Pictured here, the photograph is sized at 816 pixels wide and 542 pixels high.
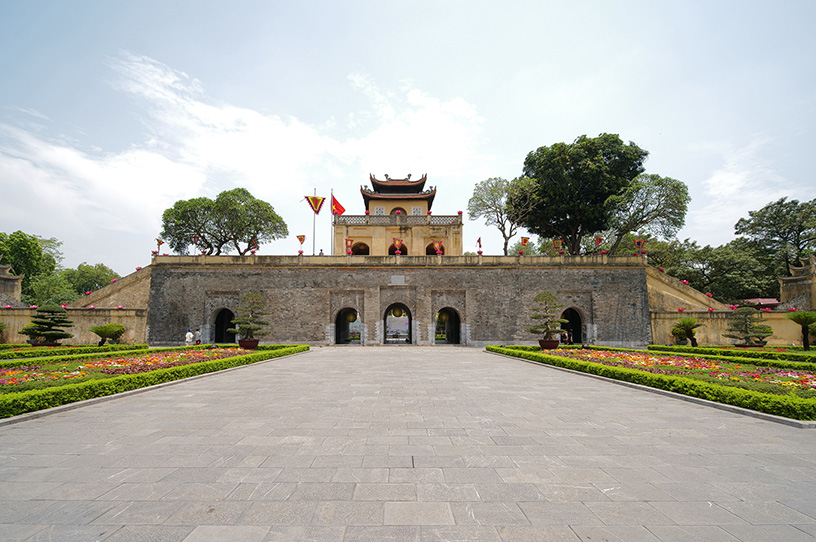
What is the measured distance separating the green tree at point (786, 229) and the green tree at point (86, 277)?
75.4 metres

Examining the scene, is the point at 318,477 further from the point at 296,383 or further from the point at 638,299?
the point at 638,299

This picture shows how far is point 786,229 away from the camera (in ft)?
107

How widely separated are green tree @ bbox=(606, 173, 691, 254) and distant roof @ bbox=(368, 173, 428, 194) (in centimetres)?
1730

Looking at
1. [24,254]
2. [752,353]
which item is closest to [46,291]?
[24,254]

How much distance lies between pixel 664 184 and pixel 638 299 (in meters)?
8.75

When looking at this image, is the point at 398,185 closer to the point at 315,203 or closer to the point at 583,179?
the point at 315,203

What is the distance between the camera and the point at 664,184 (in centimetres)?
2750

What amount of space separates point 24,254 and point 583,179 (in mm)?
52912

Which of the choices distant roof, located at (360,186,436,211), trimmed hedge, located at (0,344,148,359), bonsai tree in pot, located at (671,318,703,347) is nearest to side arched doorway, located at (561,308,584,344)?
bonsai tree in pot, located at (671,318,703,347)

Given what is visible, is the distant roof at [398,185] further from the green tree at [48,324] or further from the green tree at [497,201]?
the green tree at [48,324]

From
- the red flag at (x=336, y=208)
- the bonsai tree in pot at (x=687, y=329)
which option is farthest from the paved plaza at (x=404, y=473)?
the red flag at (x=336, y=208)

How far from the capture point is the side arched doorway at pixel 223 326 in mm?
27188

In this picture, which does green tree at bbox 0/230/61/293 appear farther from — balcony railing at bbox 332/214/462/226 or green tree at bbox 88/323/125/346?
balcony railing at bbox 332/214/462/226

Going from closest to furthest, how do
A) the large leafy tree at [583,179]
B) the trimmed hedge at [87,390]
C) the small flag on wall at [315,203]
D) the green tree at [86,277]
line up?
the trimmed hedge at [87,390] < the small flag on wall at [315,203] < the large leafy tree at [583,179] < the green tree at [86,277]
